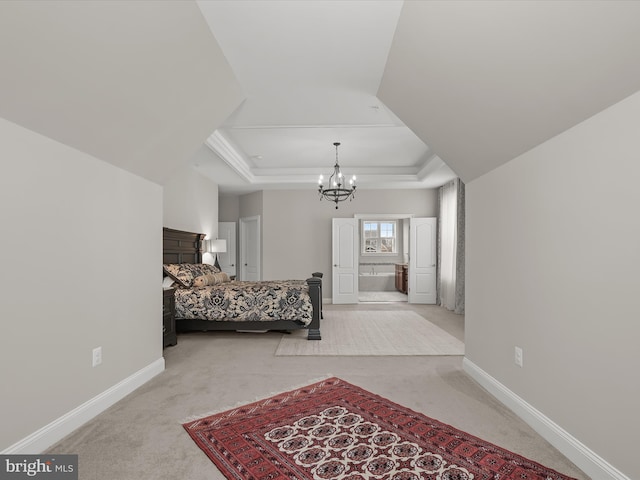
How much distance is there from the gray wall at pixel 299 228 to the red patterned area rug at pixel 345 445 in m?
5.40

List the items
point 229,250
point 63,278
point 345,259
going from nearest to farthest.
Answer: point 63,278 → point 345,259 → point 229,250

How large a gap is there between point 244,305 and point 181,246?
1674mm

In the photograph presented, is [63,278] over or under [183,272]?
over

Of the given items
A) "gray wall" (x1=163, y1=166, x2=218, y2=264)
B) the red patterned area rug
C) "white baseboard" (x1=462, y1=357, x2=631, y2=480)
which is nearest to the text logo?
the red patterned area rug

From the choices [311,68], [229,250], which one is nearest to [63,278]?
[311,68]

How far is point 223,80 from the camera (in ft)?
9.57

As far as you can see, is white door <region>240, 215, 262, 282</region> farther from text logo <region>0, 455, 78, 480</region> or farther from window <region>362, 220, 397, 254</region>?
text logo <region>0, 455, 78, 480</region>

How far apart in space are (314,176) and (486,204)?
4461mm

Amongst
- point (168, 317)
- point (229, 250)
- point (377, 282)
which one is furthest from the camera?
point (377, 282)

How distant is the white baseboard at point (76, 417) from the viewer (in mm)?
1969

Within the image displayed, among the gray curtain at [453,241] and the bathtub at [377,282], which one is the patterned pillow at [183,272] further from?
the bathtub at [377,282]

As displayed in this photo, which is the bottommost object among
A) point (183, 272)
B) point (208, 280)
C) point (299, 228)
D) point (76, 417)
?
point (76, 417)

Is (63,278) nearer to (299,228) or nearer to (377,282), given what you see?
(299,228)

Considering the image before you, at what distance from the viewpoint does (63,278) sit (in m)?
2.26
